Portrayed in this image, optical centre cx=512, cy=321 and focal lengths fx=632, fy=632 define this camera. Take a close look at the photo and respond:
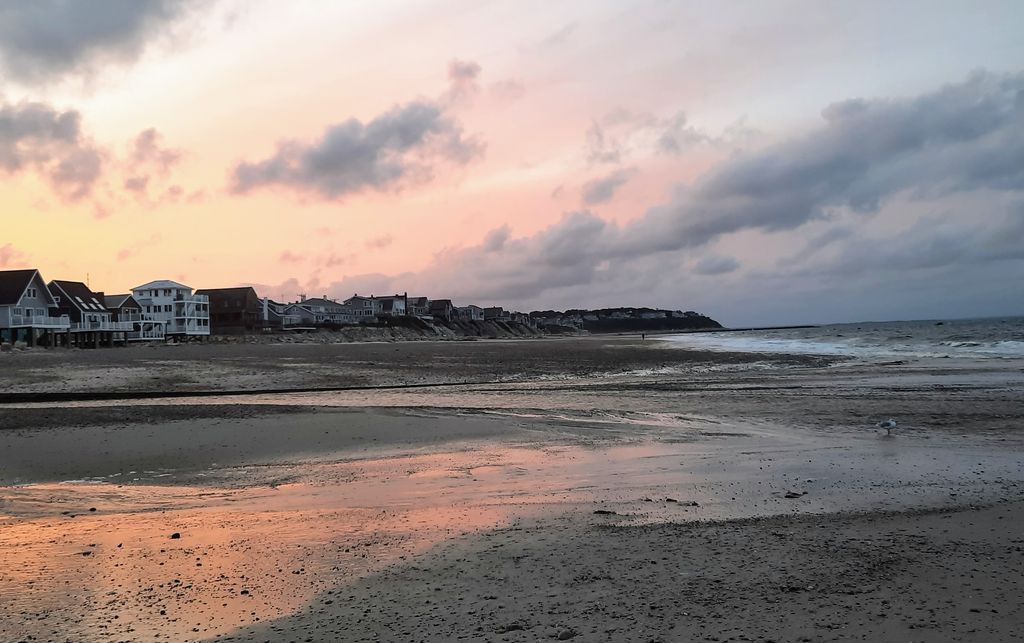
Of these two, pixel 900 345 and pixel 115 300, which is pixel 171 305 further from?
pixel 900 345

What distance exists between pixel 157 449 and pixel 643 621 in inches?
418

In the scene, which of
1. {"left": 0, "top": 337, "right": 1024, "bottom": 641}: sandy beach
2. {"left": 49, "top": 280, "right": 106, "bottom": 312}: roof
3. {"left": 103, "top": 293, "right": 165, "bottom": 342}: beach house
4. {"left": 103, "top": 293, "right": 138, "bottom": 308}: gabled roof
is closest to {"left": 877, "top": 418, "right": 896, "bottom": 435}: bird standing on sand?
{"left": 0, "top": 337, "right": 1024, "bottom": 641}: sandy beach

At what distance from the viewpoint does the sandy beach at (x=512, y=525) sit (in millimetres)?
4395

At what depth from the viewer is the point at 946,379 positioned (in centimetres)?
2417

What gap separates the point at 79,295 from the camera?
8094 centimetres

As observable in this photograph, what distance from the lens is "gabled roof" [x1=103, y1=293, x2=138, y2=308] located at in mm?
88225

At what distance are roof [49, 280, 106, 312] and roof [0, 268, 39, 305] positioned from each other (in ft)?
24.5

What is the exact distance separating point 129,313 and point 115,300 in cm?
291

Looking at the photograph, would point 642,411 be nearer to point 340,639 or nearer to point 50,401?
point 340,639

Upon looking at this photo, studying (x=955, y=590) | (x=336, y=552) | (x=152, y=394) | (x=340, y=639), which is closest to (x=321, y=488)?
(x=336, y=552)

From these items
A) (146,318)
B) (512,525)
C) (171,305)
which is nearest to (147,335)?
(146,318)

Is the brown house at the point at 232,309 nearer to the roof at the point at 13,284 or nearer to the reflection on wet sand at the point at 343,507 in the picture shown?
the roof at the point at 13,284

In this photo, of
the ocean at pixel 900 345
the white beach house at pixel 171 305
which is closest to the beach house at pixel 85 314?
the white beach house at pixel 171 305

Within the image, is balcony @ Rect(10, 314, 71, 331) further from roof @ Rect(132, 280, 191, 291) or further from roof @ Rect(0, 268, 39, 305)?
roof @ Rect(132, 280, 191, 291)
